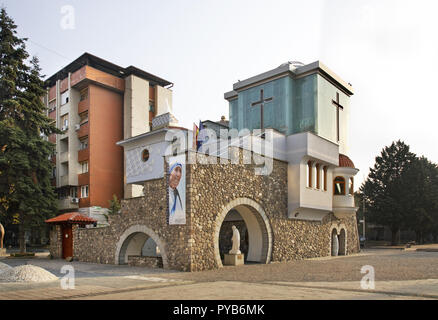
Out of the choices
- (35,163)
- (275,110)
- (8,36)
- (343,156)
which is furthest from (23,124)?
(343,156)

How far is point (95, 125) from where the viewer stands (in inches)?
1356

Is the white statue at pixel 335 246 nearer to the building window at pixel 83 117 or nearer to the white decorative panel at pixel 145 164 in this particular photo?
the white decorative panel at pixel 145 164

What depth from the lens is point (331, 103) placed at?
25.0 m

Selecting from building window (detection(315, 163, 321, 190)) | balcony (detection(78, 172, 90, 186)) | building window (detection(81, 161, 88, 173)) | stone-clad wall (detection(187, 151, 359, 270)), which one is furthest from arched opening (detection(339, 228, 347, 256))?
building window (detection(81, 161, 88, 173))

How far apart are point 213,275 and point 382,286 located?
571cm

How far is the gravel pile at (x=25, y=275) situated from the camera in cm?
1080

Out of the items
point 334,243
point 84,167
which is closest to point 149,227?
point 334,243

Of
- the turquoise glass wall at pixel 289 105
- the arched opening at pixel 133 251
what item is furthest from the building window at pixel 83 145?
the arched opening at pixel 133 251

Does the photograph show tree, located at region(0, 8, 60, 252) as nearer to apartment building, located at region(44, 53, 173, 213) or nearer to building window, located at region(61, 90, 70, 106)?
apartment building, located at region(44, 53, 173, 213)

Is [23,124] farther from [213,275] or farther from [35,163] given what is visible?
[213,275]

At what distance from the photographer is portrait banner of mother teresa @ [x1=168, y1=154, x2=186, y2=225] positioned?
14641mm

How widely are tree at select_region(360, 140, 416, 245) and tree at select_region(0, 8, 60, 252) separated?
112ft

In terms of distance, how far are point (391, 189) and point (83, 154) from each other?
3404 cm
